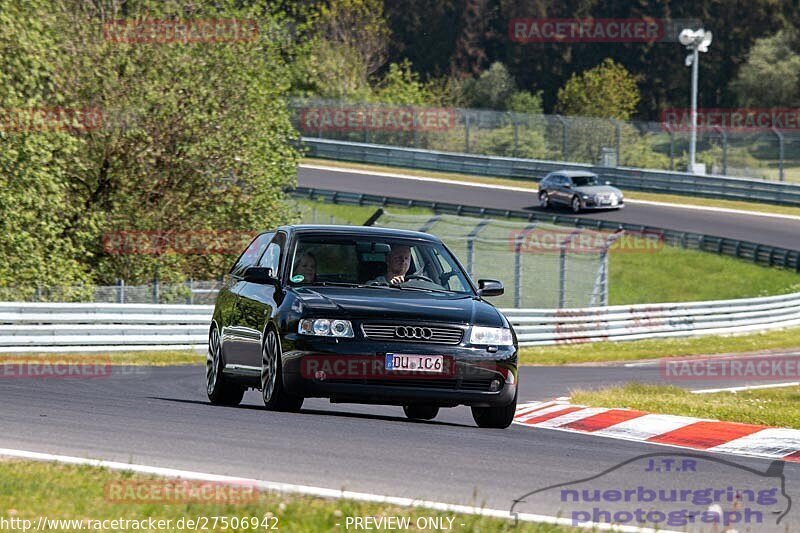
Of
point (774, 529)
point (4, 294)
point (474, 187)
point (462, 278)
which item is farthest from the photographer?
point (474, 187)

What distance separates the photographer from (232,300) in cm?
1220

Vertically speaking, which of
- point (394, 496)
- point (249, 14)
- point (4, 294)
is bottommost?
point (4, 294)

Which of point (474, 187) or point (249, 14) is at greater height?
point (249, 14)

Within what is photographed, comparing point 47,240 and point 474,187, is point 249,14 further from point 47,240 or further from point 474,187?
point 474,187

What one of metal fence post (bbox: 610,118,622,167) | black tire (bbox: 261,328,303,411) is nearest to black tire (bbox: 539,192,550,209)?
metal fence post (bbox: 610,118,622,167)

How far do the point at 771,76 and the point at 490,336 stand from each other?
83.5m

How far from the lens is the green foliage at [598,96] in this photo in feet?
281

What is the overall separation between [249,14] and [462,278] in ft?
78.7

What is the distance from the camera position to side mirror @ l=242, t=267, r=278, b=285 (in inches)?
434

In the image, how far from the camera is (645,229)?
144 ft

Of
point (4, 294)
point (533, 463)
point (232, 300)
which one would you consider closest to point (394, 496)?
point (533, 463)

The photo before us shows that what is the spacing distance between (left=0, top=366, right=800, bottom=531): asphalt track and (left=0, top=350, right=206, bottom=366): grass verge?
30.4ft

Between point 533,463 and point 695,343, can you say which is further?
point 695,343

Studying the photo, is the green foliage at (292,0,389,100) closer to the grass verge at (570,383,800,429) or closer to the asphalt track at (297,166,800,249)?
the asphalt track at (297,166,800,249)
